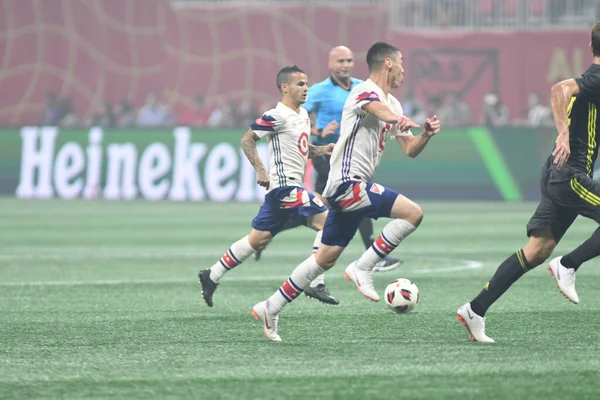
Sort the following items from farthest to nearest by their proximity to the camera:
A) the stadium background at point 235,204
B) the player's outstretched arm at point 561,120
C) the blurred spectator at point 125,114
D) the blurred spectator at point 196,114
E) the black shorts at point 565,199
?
the blurred spectator at point 196,114, the blurred spectator at point 125,114, the black shorts at point 565,199, the player's outstretched arm at point 561,120, the stadium background at point 235,204

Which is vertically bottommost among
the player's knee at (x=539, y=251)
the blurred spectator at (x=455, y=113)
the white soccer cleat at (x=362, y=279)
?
the blurred spectator at (x=455, y=113)

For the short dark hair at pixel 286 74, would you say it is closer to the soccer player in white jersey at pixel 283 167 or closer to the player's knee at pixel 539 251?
the soccer player in white jersey at pixel 283 167

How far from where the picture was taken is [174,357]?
7.55 metres

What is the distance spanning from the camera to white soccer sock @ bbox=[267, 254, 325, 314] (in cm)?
840

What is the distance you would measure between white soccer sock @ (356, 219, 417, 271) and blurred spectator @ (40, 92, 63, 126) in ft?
75.5

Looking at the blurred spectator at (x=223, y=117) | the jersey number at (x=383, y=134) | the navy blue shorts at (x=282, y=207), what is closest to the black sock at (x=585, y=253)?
the jersey number at (x=383, y=134)

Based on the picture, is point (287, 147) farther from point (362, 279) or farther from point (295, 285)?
point (295, 285)

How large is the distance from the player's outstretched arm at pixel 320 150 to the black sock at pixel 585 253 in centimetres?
214

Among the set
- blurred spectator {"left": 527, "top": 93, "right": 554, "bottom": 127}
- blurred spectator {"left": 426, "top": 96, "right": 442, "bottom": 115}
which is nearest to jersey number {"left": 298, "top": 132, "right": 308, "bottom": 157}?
blurred spectator {"left": 527, "top": 93, "right": 554, "bottom": 127}

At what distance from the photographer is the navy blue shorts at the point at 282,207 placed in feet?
34.0

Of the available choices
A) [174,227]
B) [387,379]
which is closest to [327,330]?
[387,379]

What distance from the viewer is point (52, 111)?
32156 millimetres

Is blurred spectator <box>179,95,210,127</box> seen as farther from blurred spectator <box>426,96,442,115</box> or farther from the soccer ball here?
the soccer ball

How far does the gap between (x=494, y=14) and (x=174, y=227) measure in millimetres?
14372
